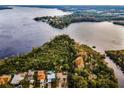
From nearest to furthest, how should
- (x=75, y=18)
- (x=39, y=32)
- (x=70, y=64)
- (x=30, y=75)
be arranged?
1. (x=30, y=75)
2. (x=70, y=64)
3. (x=75, y=18)
4. (x=39, y=32)

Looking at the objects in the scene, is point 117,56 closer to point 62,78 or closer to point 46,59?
point 46,59

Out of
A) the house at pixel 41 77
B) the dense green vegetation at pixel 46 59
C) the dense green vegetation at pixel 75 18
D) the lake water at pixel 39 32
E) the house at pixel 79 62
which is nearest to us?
the house at pixel 41 77

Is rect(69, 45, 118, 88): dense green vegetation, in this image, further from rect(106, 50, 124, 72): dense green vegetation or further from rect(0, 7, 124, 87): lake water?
rect(0, 7, 124, 87): lake water

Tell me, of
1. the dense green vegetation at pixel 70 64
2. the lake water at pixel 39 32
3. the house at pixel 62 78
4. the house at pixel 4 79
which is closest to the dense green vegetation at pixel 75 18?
the lake water at pixel 39 32

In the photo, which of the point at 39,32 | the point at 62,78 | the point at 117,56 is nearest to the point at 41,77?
the point at 62,78

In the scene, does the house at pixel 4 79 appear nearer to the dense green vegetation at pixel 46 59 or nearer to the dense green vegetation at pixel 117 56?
the dense green vegetation at pixel 46 59
